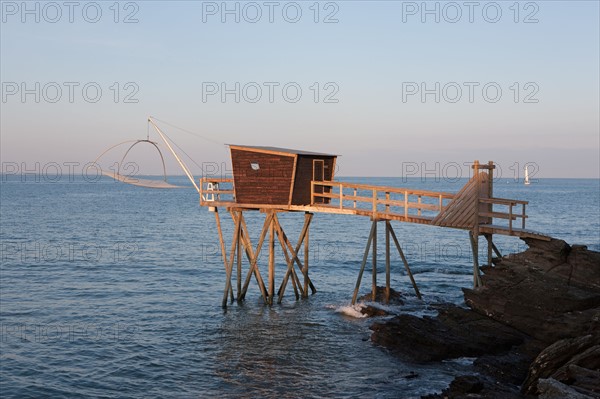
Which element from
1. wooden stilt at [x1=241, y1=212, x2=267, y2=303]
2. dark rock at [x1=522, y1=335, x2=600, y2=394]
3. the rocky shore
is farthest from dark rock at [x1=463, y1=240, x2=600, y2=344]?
wooden stilt at [x1=241, y1=212, x2=267, y2=303]

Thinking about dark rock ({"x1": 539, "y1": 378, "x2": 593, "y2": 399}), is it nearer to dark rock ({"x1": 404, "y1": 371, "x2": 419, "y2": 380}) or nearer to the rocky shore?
the rocky shore

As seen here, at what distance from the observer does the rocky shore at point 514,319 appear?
715 inches

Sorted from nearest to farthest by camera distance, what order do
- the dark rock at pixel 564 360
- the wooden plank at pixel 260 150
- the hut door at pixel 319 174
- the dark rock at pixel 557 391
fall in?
the dark rock at pixel 557 391 < the dark rock at pixel 564 360 < the wooden plank at pixel 260 150 < the hut door at pixel 319 174

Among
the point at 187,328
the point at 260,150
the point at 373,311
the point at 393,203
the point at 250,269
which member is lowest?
the point at 187,328

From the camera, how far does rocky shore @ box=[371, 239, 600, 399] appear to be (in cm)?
1817

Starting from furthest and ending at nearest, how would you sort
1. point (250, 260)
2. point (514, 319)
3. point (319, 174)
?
point (250, 260), point (319, 174), point (514, 319)

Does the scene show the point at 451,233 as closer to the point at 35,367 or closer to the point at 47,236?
the point at 47,236

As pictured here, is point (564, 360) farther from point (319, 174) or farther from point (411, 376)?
point (319, 174)

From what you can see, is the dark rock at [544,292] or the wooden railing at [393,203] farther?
the wooden railing at [393,203]

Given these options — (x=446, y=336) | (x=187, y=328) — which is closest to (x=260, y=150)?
(x=187, y=328)

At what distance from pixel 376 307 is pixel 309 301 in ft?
15.2

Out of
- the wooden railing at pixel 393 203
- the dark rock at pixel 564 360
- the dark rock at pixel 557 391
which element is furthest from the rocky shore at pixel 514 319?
the dark rock at pixel 557 391

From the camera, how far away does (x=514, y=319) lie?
65.0ft

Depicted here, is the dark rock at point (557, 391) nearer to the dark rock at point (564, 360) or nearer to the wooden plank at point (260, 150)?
the dark rock at point (564, 360)
